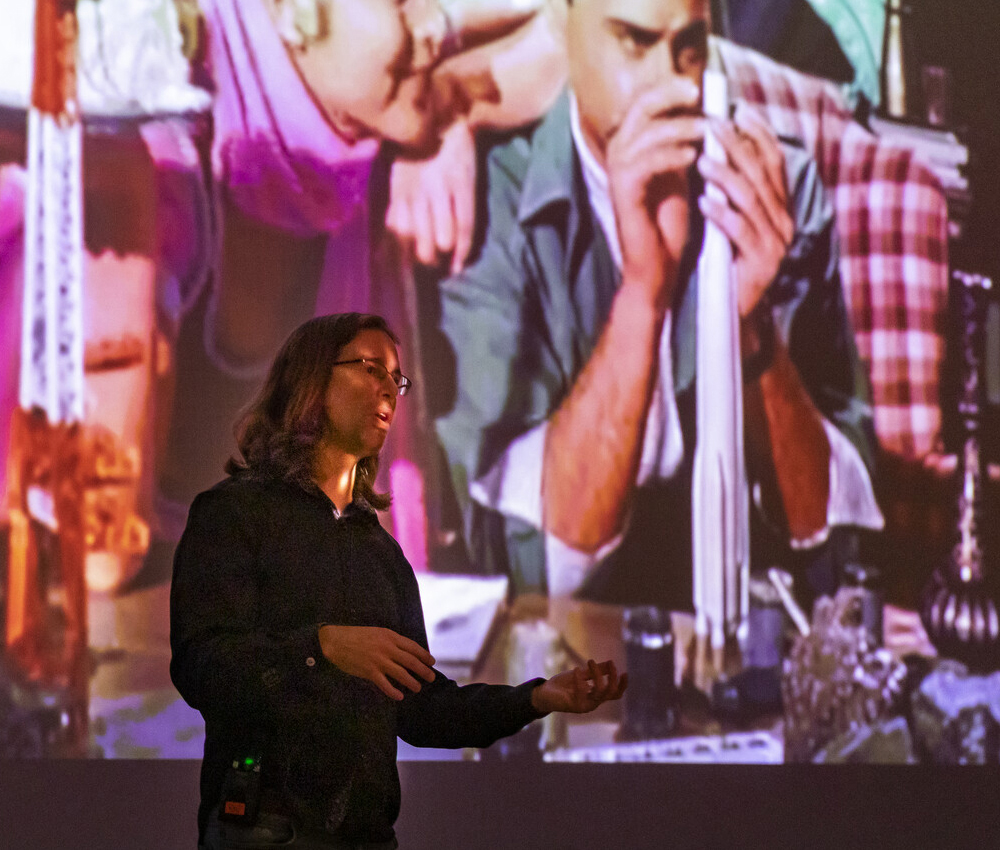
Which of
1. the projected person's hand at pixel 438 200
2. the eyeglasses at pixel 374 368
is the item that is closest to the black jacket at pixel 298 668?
the eyeglasses at pixel 374 368

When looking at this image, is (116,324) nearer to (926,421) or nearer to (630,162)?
(630,162)

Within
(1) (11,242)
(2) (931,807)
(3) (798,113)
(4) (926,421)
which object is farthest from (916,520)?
(1) (11,242)

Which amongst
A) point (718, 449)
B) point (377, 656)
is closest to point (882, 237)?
point (718, 449)

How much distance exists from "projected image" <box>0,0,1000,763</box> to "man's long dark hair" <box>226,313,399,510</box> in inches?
70.3

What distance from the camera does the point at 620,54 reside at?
348cm

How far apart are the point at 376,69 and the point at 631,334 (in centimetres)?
119

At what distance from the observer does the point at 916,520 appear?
3451 millimetres

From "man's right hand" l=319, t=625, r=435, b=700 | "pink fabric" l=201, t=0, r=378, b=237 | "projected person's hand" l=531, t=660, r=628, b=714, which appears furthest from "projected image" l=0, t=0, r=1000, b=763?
"man's right hand" l=319, t=625, r=435, b=700

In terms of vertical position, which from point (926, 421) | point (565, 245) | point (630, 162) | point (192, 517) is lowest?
point (926, 421)

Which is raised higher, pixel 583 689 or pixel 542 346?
pixel 542 346

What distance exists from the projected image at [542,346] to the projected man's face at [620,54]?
0.04ft

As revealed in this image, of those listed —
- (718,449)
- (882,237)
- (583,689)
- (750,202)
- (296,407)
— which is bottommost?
(718,449)

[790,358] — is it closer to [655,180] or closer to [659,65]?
[655,180]

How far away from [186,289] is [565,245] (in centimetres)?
121
